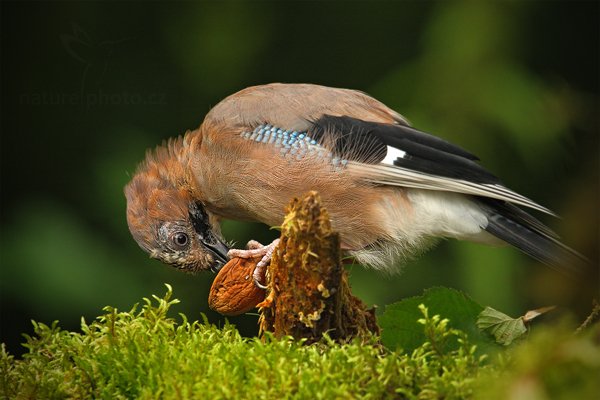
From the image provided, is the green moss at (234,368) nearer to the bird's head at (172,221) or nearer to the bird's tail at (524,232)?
the bird's tail at (524,232)

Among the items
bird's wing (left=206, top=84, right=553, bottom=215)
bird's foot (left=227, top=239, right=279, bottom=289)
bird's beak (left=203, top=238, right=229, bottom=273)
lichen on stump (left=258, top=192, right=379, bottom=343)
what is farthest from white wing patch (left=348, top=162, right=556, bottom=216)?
lichen on stump (left=258, top=192, right=379, bottom=343)

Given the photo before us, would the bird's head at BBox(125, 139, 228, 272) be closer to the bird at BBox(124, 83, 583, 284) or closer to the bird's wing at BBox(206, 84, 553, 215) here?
the bird at BBox(124, 83, 583, 284)

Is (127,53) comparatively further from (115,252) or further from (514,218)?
(514,218)

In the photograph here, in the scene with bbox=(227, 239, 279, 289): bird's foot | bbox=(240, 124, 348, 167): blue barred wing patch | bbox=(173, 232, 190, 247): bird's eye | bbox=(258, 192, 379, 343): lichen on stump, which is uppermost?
bbox=(240, 124, 348, 167): blue barred wing patch

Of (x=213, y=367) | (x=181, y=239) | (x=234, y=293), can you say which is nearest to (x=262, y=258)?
(x=234, y=293)

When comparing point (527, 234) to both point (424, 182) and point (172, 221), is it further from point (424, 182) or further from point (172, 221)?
point (172, 221)

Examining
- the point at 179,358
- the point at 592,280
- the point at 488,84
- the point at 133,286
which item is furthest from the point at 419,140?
the point at 592,280
